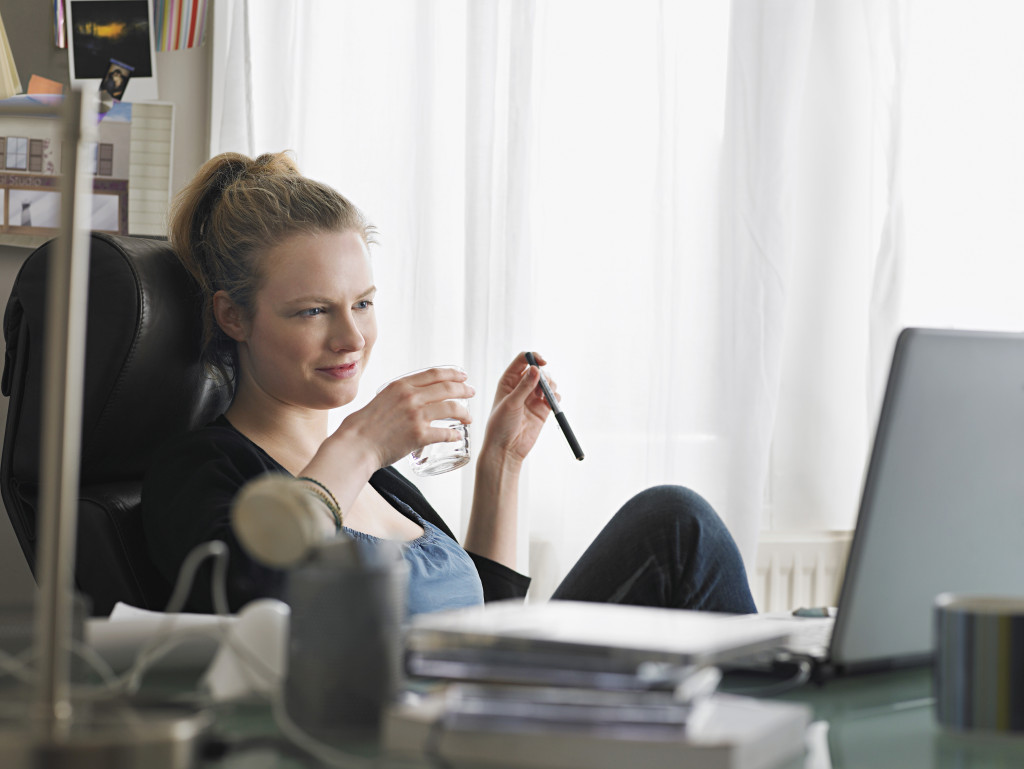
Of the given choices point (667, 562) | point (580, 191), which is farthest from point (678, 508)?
point (580, 191)

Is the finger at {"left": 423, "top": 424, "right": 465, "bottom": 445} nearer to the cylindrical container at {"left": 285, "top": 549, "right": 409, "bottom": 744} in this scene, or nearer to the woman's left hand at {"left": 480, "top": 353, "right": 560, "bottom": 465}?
the woman's left hand at {"left": 480, "top": 353, "right": 560, "bottom": 465}

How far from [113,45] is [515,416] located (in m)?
1.03

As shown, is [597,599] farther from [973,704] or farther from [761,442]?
[761,442]

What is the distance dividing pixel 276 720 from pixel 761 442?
163cm

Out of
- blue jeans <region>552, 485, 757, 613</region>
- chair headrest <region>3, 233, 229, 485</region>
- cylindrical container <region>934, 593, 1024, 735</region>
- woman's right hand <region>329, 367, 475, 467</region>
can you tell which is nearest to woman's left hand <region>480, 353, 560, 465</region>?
woman's right hand <region>329, 367, 475, 467</region>

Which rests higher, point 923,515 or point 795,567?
point 923,515

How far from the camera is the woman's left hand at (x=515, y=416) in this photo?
1.66m

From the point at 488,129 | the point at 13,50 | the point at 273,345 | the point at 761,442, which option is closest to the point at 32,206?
the point at 13,50

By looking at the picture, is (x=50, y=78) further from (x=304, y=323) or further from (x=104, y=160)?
(x=304, y=323)

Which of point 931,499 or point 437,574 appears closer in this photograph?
point 931,499

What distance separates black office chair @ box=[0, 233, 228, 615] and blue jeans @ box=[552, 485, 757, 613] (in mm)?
521

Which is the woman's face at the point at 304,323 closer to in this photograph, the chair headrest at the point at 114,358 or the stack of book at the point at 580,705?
the chair headrest at the point at 114,358

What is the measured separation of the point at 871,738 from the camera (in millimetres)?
620

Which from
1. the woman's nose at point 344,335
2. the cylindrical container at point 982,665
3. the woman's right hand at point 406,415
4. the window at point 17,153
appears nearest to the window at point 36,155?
the window at point 17,153
